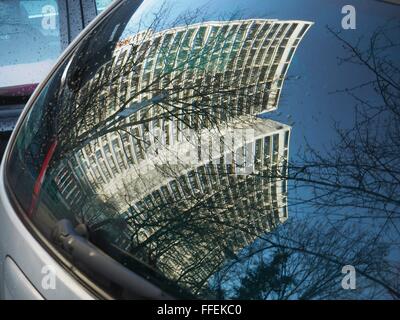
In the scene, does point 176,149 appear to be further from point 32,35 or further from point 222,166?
point 32,35

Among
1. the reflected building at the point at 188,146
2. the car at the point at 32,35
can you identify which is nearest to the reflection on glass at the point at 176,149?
the reflected building at the point at 188,146

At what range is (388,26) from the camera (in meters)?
2.23

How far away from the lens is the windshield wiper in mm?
1909

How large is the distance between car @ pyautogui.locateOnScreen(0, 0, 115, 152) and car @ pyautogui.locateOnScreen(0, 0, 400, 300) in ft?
9.21

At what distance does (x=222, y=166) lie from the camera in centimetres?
216

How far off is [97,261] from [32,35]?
12.7ft

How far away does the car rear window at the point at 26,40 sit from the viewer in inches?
213

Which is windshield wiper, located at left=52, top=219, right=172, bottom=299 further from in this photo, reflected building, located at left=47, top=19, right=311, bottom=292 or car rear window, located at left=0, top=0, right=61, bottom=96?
car rear window, located at left=0, top=0, right=61, bottom=96

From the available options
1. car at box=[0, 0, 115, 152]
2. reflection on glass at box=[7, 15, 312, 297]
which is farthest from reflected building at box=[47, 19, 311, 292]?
car at box=[0, 0, 115, 152]

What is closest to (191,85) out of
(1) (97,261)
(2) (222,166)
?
(2) (222,166)

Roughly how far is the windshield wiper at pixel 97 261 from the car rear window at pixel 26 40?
11.1ft

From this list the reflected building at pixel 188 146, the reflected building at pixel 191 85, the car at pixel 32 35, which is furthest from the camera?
the car at pixel 32 35

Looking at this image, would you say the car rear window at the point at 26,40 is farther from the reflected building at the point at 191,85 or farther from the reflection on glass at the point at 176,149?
the reflected building at the point at 191,85
